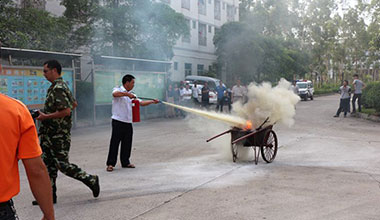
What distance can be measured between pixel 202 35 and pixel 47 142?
32.5 meters

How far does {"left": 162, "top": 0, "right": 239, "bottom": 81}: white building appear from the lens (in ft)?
107

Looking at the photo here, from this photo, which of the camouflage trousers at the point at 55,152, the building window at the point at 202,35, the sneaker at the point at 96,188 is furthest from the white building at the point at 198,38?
the camouflage trousers at the point at 55,152

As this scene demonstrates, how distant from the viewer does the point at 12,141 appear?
2.06 metres

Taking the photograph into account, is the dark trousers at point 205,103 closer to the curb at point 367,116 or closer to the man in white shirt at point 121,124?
the curb at point 367,116

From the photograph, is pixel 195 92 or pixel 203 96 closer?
pixel 203 96

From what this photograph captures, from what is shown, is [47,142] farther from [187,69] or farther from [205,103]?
[187,69]

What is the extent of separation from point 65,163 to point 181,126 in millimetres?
9539

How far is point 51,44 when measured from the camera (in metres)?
14.0

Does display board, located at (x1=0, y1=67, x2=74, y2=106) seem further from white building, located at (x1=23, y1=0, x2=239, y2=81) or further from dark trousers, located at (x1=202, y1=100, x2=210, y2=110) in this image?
white building, located at (x1=23, y1=0, x2=239, y2=81)

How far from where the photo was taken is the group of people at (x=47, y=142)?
2049mm

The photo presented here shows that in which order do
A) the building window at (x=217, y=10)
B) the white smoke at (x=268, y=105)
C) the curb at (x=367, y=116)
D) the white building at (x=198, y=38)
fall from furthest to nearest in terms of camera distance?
1. the building window at (x=217, y=10)
2. the white building at (x=198, y=38)
3. the curb at (x=367, y=116)
4. the white smoke at (x=268, y=105)

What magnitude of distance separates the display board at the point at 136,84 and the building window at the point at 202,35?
1855 cm

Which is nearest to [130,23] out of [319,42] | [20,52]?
[20,52]

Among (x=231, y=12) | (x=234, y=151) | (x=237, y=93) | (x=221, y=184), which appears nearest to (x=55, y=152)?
(x=221, y=184)
